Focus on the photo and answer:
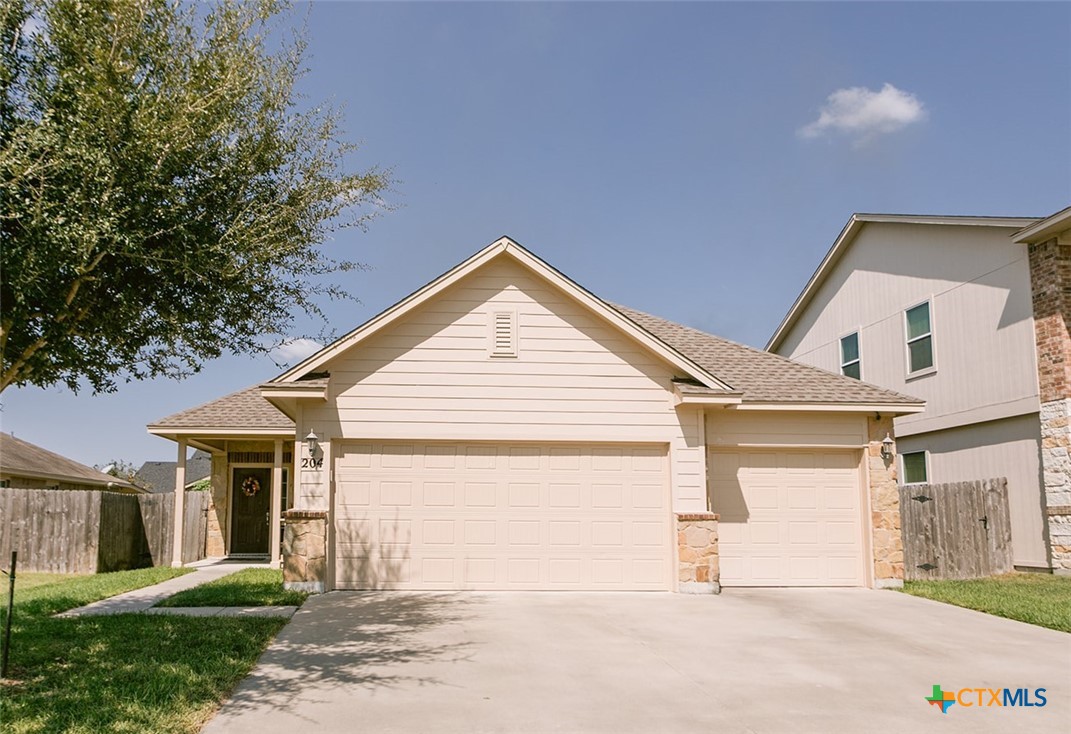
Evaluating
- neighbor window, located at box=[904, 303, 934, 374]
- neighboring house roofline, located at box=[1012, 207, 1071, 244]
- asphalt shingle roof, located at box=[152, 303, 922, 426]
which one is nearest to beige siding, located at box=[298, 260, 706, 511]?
asphalt shingle roof, located at box=[152, 303, 922, 426]

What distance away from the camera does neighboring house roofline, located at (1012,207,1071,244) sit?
45.1 ft

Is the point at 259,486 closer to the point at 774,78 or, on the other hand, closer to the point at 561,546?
the point at 561,546

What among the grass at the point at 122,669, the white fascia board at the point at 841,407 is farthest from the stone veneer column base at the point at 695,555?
the grass at the point at 122,669

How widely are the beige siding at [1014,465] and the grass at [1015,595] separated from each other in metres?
0.71

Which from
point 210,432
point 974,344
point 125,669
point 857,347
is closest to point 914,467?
point 857,347

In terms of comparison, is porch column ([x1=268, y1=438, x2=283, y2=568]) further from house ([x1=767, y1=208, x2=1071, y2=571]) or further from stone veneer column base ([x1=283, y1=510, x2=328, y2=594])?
house ([x1=767, y1=208, x2=1071, y2=571])

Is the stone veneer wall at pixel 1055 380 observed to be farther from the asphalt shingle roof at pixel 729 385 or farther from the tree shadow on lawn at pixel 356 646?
the tree shadow on lawn at pixel 356 646

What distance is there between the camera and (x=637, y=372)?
1302 centimetres

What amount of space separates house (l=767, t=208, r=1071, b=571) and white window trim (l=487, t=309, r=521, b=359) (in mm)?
9231

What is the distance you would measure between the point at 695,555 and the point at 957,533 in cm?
584

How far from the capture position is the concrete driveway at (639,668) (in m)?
5.96

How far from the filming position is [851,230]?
2039cm

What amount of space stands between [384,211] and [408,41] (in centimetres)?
540

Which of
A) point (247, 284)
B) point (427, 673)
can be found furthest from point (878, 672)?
point (247, 284)
